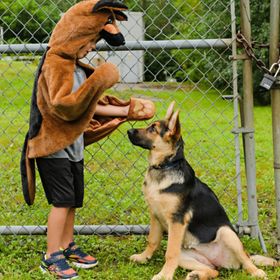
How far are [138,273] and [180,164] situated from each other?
787mm

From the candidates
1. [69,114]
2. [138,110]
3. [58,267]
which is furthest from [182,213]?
[69,114]

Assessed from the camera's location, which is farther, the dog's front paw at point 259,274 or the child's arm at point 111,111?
the child's arm at point 111,111

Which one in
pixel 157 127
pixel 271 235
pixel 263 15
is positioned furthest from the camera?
pixel 263 15

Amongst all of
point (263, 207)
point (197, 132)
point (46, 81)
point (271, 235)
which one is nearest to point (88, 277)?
point (46, 81)

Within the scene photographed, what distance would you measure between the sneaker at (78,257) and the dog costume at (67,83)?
69 cm

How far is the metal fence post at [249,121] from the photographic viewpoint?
398 cm

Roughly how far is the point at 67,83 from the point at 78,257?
4.18 ft

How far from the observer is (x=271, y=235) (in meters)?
4.55

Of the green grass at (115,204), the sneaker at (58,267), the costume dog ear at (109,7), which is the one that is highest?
the costume dog ear at (109,7)

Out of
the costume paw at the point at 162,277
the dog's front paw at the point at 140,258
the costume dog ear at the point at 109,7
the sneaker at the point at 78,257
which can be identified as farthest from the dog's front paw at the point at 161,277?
the costume dog ear at the point at 109,7

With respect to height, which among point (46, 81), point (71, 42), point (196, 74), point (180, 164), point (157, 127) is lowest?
point (196, 74)

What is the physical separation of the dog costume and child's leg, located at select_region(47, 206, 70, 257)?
1.14ft

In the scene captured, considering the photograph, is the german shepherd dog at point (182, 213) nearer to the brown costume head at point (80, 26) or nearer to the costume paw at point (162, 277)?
the costume paw at point (162, 277)

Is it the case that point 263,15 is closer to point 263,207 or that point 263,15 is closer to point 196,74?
point 196,74
